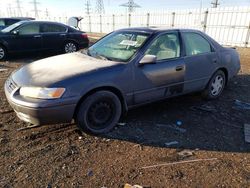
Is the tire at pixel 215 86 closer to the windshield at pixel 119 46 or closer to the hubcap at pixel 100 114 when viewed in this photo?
the windshield at pixel 119 46

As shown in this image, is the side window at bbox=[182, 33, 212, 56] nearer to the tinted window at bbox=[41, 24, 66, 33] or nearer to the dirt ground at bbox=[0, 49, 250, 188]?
the dirt ground at bbox=[0, 49, 250, 188]

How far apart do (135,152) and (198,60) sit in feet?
8.05

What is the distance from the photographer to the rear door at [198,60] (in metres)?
5.07

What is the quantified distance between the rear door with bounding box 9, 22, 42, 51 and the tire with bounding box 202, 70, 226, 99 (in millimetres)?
7494

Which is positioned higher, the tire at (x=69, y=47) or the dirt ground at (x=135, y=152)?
the dirt ground at (x=135, y=152)

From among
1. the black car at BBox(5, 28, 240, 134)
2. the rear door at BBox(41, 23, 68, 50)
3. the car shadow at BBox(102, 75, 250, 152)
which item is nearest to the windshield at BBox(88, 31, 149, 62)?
the black car at BBox(5, 28, 240, 134)

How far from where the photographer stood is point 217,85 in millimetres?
5941

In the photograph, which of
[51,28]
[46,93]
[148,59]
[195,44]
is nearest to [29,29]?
[51,28]

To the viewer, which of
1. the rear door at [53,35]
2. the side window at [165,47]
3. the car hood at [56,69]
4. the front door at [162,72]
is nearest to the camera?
the car hood at [56,69]

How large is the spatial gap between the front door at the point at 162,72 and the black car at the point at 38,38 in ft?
24.1

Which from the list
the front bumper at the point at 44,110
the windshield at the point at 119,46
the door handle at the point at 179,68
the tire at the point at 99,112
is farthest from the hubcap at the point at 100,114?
the door handle at the point at 179,68

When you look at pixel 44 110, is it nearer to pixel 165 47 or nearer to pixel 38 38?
pixel 165 47

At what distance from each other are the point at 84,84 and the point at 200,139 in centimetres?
193

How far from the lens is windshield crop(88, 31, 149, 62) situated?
4.48 meters
